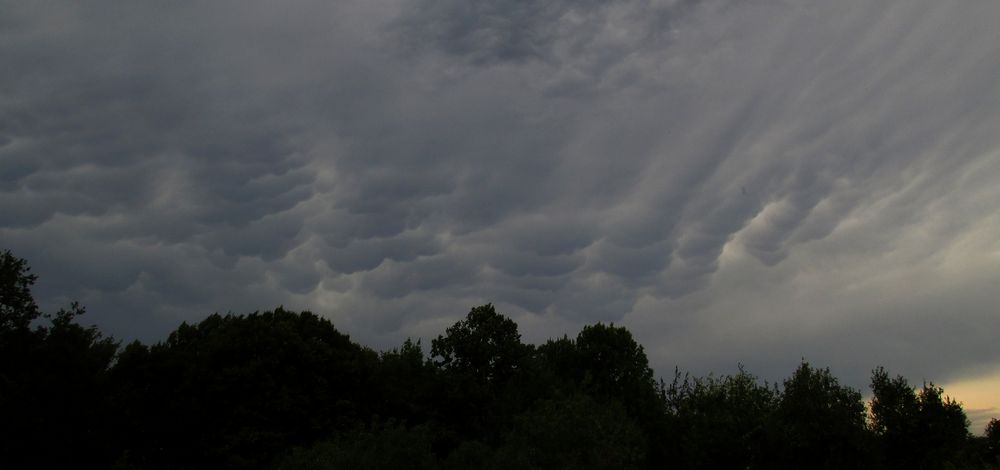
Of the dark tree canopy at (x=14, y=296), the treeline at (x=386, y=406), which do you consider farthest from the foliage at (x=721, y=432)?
the dark tree canopy at (x=14, y=296)

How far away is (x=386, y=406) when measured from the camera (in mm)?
69312

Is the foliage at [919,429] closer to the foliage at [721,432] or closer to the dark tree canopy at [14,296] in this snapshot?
the foliage at [721,432]

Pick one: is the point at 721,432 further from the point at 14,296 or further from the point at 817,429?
the point at 14,296

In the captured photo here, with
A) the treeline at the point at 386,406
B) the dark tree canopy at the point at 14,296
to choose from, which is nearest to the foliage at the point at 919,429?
the treeline at the point at 386,406

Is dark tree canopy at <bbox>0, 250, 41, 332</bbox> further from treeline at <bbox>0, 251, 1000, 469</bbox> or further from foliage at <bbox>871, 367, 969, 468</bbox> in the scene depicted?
foliage at <bbox>871, 367, 969, 468</bbox>

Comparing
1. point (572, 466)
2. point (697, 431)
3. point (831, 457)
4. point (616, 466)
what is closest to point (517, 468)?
point (572, 466)

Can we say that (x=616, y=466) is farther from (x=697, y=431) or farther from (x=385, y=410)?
(x=385, y=410)

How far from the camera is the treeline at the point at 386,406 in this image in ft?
163

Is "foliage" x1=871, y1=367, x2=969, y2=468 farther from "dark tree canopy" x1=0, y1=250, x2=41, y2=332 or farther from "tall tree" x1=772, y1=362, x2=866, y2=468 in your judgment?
"dark tree canopy" x1=0, y1=250, x2=41, y2=332

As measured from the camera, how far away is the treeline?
49.6 m

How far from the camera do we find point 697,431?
6353 centimetres

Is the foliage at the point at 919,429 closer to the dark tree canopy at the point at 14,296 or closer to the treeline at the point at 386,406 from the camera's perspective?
the treeline at the point at 386,406

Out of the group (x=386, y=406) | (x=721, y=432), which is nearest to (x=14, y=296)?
(x=386, y=406)

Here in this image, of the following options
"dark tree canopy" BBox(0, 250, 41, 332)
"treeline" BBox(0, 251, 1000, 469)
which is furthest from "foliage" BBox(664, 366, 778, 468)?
"dark tree canopy" BBox(0, 250, 41, 332)
